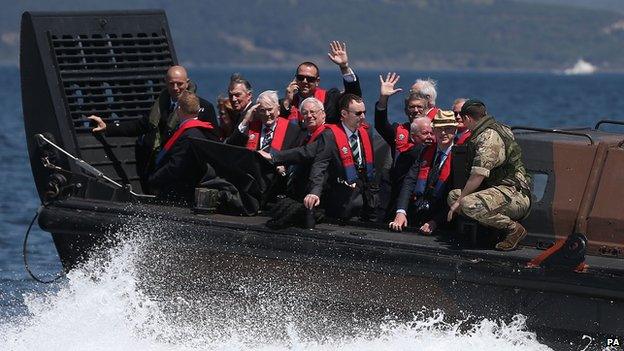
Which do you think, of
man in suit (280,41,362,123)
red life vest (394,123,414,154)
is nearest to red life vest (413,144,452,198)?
red life vest (394,123,414,154)

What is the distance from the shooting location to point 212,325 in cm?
1085

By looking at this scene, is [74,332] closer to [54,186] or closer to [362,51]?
[54,186]

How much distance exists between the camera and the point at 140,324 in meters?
11.0

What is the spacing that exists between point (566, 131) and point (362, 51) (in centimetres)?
18372

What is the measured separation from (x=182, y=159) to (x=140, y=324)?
1.30 m

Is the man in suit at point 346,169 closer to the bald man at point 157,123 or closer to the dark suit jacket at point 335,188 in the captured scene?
the dark suit jacket at point 335,188

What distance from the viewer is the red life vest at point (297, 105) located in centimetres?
1133

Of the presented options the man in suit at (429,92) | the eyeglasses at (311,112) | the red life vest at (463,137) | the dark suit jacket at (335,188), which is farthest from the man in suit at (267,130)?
the red life vest at (463,137)

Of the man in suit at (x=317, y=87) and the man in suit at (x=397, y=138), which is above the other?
the man in suit at (x=317, y=87)

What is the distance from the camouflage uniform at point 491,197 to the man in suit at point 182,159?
2464 millimetres

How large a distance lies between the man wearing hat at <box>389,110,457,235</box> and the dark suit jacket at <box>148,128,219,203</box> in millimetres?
1722

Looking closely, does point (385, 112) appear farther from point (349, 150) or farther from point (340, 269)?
point (340, 269)

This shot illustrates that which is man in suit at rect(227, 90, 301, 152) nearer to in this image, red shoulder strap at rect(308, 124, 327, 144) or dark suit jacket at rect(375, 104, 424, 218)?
red shoulder strap at rect(308, 124, 327, 144)

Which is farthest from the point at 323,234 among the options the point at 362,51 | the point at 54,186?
the point at 362,51
